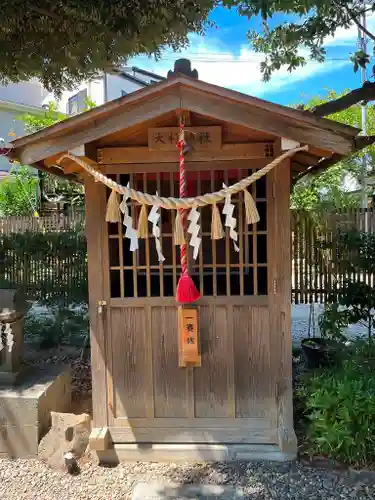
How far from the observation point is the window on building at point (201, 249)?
13.1 feet

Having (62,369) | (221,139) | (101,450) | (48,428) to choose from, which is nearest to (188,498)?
(101,450)

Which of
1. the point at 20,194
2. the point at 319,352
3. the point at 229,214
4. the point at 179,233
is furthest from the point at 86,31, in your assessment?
the point at 20,194

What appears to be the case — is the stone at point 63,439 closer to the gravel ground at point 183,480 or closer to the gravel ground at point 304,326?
the gravel ground at point 183,480

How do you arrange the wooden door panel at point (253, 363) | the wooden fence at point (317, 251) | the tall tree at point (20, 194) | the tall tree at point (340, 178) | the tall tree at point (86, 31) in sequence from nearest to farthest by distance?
1. the wooden door panel at point (253, 363)
2. the tall tree at point (86, 31)
3. the wooden fence at point (317, 251)
4. the tall tree at point (340, 178)
5. the tall tree at point (20, 194)

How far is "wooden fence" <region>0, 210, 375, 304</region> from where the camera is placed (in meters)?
7.96

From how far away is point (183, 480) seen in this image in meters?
3.67

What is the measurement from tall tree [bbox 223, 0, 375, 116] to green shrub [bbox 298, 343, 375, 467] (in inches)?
138

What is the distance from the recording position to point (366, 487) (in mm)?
3406

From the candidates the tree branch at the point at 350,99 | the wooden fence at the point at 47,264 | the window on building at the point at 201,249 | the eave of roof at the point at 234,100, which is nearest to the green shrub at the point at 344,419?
the window on building at the point at 201,249

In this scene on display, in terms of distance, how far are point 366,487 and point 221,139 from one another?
3062mm

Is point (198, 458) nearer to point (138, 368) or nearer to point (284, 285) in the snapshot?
point (138, 368)

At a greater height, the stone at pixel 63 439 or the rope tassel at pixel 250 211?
the rope tassel at pixel 250 211

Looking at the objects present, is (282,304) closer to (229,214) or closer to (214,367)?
(214,367)

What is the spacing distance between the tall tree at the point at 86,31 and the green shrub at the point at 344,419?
14.1 ft
